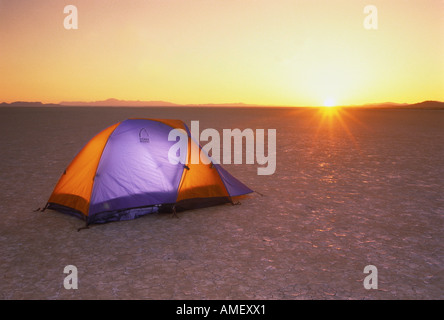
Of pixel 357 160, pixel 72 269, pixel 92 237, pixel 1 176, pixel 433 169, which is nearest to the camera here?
pixel 72 269

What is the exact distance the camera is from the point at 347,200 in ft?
26.4

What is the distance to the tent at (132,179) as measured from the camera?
6.60 meters

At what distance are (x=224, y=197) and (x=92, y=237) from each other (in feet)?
8.84

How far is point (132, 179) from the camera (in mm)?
6844

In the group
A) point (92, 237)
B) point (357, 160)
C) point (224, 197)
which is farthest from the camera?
point (357, 160)

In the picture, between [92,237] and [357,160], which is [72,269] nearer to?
[92,237]

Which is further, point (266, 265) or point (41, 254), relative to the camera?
point (41, 254)

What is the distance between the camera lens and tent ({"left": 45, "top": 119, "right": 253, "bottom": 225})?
21.6ft

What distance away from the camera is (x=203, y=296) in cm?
407

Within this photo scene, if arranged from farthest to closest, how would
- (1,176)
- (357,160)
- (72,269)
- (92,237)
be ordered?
1. (357,160)
2. (1,176)
3. (92,237)
4. (72,269)
